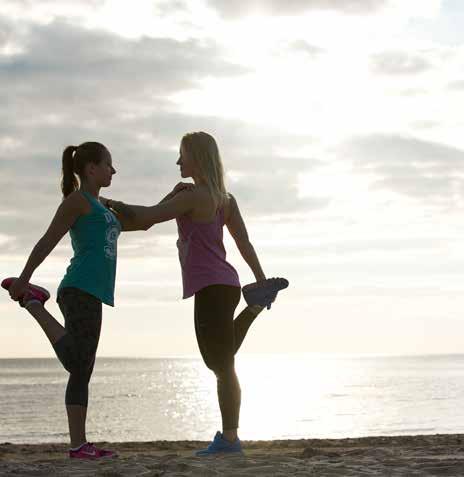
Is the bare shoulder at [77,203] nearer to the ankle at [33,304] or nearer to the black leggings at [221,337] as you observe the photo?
the ankle at [33,304]

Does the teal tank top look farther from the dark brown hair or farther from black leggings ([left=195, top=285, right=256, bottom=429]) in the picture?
black leggings ([left=195, top=285, right=256, bottom=429])

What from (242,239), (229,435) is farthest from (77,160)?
(229,435)

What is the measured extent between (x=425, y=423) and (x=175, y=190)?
26047 mm

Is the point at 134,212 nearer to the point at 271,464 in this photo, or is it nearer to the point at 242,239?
the point at 242,239

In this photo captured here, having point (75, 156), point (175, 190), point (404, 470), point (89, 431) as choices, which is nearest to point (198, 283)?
point (175, 190)

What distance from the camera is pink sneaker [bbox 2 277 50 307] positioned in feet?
19.4

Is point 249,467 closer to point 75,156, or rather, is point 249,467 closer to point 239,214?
point 239,214

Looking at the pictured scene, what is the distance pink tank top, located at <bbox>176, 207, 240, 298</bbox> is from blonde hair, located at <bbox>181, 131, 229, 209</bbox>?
0.69 feet

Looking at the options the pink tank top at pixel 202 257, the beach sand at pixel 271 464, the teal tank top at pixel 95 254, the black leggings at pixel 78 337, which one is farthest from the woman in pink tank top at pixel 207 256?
the black leggings at pixel 78 337

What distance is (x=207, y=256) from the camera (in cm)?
610

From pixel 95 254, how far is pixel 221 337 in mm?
1054

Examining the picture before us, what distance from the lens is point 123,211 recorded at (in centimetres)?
599

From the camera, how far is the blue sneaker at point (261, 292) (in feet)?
20.8

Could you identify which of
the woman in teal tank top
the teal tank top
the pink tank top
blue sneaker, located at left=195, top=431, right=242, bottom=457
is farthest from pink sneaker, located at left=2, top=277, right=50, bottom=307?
blue sneaker, located at left=195, top=431, right=242, bottom=457
